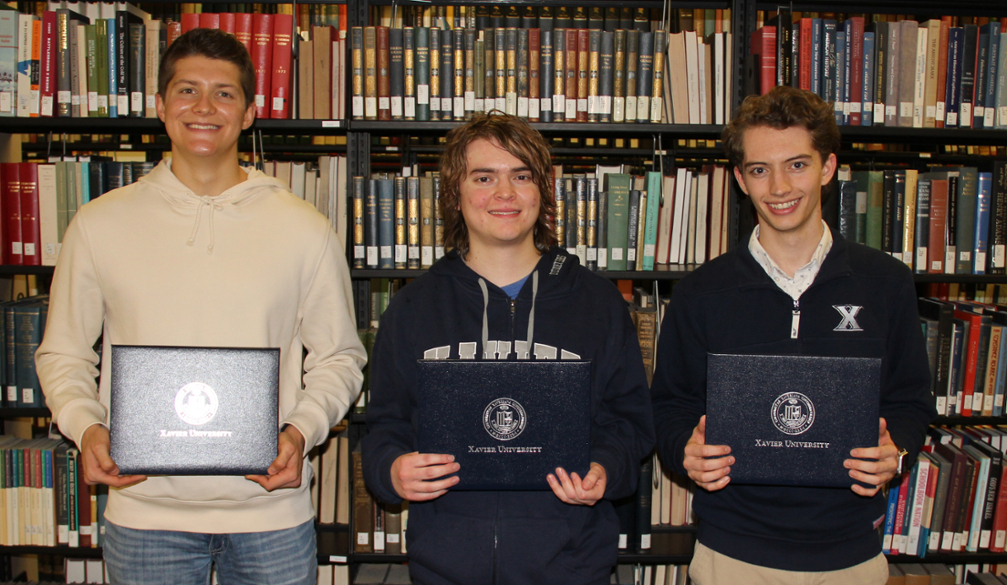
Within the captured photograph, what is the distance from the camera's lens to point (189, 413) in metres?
1.49

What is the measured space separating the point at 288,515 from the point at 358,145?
1.41 m

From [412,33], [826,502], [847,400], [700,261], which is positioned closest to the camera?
[847,400]

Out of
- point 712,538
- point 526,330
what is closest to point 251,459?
point 526,330

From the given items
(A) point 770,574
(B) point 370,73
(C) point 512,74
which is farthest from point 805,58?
(A) point 770,574

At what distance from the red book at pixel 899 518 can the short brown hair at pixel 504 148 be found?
5.99 ft

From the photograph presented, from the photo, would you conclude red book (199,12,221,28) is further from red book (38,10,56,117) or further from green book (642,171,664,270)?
green book (642,171,664,270)

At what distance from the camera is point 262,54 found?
2.44 m

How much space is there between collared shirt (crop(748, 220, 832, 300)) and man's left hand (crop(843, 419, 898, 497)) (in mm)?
413

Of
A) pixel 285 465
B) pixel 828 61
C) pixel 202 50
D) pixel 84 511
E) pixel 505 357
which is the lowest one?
pixel 84 511

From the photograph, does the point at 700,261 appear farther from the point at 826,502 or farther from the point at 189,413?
the point at 189,413

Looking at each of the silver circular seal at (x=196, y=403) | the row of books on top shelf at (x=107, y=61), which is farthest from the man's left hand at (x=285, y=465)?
the row of books on top shelf at (x=107, y=61)

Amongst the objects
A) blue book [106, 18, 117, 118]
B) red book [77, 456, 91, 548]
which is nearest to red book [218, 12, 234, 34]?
blue book [106, 18, 117, 118]

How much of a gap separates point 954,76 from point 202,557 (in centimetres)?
302

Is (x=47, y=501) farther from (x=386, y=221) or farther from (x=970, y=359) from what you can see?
(x=970, y=359)
